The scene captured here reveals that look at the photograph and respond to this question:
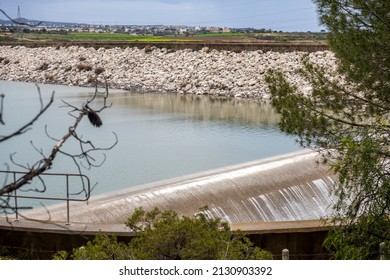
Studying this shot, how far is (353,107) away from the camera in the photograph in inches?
268

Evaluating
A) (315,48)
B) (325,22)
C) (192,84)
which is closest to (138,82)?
(192,84)

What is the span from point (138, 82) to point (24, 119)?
431 inches

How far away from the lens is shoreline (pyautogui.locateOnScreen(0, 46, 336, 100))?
80.2 feet

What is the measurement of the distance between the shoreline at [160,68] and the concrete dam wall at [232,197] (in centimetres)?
1168

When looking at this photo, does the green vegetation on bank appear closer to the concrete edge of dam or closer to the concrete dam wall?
the concrete edge of dam

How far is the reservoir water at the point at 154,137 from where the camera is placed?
11273mm

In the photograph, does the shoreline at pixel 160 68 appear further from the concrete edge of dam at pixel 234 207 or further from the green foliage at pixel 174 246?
the green foliage at pixel 174 246

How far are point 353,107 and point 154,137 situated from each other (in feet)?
25.7

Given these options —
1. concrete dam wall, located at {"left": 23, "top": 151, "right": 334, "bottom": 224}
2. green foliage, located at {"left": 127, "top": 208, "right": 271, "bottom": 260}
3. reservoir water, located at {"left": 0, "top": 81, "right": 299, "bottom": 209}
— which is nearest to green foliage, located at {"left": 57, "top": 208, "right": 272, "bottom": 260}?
green foliage, located at {"left": 127, "top": 208, "right": 271, "bottom": 260}

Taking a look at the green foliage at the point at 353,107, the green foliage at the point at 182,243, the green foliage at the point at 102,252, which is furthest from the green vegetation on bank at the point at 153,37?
the green foliage at the point at 182,243

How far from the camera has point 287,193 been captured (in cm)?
977

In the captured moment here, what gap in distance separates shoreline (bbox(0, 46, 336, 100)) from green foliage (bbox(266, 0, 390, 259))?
1497 centimetres
